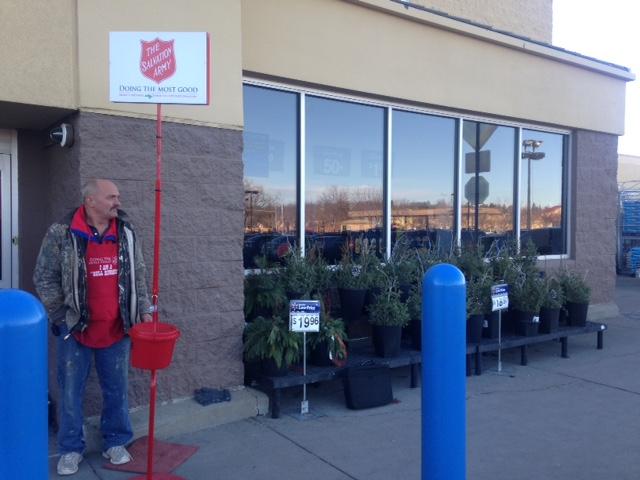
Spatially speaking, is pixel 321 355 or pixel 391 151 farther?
pixel 391 151

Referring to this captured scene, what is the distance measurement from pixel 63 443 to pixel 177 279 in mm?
1540

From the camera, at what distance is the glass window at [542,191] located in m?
9.53

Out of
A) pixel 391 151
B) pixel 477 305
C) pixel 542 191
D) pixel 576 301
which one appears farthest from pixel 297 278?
pixel 542 191

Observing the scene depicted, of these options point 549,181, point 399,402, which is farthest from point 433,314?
point 549,181

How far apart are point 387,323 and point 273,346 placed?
132 centimetres

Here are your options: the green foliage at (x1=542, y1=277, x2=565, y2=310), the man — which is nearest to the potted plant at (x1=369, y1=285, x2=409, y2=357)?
the green foliage at (x1=542, y1=277, x2=565, y2=310)

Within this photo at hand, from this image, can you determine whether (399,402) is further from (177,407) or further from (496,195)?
(496,195)

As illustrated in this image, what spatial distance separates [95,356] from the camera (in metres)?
4.30

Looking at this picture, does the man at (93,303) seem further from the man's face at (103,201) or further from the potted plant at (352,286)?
the potted plant at (352,286)

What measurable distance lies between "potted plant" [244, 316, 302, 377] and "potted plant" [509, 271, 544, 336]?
316 centimetres

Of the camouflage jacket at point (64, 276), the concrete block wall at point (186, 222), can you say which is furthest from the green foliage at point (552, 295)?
the camouflage jacket at point (64, 276)

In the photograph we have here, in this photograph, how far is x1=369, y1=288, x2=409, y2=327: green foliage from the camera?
19.8ft

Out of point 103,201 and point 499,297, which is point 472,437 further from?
point 103,201

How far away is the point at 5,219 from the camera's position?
531 cm
